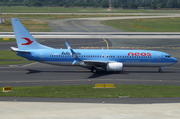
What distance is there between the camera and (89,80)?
3950cm

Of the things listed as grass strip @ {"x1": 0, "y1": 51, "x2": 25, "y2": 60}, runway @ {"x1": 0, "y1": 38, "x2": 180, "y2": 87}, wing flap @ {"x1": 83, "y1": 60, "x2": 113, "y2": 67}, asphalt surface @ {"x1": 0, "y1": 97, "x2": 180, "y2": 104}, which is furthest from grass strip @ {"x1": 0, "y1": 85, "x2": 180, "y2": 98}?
grass strip @ {"x1": 0, "y1": 51, "x2": 25, "y2": 60}

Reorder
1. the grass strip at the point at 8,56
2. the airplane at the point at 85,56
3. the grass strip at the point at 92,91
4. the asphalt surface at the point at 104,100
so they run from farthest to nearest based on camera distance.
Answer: the grass strip at the point at 8,56 → the airplane at the point at 85,56 → the grass strip at the point at 92,91 → the asphalt surface at the point at 104,100

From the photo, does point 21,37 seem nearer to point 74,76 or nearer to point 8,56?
point 74,76

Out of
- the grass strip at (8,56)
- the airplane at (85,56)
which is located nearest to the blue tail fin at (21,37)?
the airplane at (85,56)

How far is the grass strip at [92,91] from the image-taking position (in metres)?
30.0

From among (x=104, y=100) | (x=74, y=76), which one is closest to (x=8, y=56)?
(x=74, y=76)

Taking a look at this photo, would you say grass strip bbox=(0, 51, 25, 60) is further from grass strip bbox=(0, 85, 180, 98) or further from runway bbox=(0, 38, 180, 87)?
grass strip bbox=(0, 85, 180, 98)

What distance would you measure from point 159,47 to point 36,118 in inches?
2146

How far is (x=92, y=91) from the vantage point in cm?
3225

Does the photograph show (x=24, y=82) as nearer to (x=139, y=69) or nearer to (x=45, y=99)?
(x=45, y=99)

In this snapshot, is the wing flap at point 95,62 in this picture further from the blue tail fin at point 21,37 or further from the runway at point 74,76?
the blue tail fin at point 21,37

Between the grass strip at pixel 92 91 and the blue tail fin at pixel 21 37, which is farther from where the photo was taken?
the blue tail fin at pixel 21 37

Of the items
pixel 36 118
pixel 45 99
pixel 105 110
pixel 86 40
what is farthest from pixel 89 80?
pixel 86 40

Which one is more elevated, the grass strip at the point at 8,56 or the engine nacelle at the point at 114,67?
the engine nacelle at the point at 114,67
